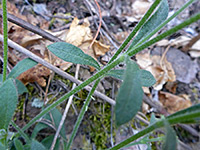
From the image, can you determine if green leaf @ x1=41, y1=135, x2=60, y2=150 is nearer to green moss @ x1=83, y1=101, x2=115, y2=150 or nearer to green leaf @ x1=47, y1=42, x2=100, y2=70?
green moss @ x1=83, y1=101, x2=115, y2=150

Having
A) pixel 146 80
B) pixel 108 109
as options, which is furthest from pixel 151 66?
pixel 146 80

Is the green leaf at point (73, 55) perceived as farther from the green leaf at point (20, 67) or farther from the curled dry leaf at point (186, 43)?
the curled dry leaf at point (186, 43)

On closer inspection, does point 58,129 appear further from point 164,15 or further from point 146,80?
point 164,15

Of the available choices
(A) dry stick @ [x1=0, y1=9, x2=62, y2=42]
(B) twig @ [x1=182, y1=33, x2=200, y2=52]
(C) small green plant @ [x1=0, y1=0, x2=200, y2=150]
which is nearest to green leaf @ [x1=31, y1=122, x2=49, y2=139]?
(C) small green plant @ [x1=0, y1=0, x2=200, y2=150]

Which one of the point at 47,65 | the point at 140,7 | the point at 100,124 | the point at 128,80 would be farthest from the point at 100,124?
the point at 140,7

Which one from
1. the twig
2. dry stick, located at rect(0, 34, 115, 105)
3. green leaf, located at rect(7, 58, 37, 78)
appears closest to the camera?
green leaf, located at rect(7, 58, 37, 78)

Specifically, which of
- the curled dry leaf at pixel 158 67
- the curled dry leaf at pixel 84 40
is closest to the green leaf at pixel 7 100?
the curled dry leaf at pixel 84 40

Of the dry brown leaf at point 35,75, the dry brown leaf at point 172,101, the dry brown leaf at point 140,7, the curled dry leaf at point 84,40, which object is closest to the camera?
the dry brown leaf at point 35,75
